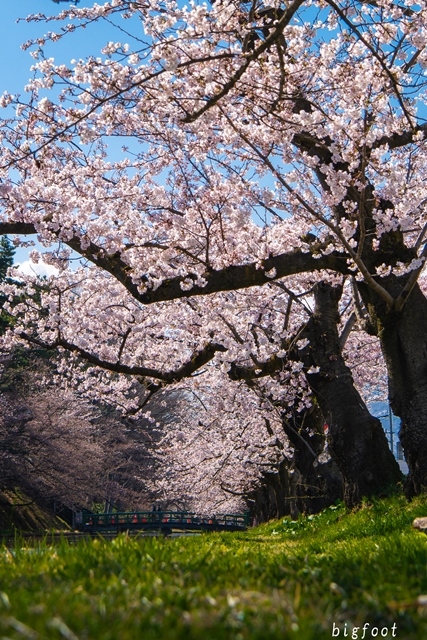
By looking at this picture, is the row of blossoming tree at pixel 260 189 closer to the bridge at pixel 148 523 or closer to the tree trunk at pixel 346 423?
the tree trunk at pixel 346 423

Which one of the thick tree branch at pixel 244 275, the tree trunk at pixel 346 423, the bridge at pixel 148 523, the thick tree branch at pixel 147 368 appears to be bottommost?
the bridge at pixel 148 523

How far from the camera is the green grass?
87.3 inches

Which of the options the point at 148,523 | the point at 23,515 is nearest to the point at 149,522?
the point at 148,523

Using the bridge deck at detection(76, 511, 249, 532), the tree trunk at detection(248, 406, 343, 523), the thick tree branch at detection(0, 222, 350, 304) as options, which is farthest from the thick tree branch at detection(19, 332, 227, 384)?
the bridge deck at detection(76, 511, 249, 532)

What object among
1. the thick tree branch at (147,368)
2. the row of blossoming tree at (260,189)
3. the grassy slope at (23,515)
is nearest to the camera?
the row of blossoming tree at (260,189)

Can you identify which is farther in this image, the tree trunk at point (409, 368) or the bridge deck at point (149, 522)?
the bridge deck at point (149, 522)

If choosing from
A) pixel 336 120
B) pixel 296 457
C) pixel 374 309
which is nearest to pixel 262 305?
pixel 296 457

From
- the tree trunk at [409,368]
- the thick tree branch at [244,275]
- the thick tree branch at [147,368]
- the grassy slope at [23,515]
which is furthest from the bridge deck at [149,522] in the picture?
the thick tree branch at [244,275]

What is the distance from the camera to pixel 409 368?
10.2m

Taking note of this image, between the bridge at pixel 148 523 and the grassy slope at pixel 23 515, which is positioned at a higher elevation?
the grassy slope at pixel 23 515

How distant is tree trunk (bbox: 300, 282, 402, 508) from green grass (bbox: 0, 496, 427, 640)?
7512 mm

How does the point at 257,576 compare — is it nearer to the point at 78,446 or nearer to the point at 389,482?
the point at 389,482

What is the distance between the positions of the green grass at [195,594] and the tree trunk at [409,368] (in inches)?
228

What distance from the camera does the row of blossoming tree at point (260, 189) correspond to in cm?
818
